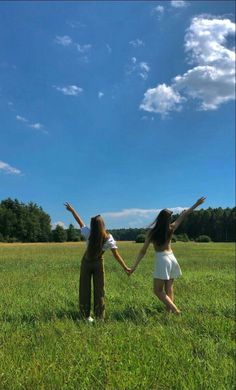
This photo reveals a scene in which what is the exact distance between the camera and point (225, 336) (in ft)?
23.8

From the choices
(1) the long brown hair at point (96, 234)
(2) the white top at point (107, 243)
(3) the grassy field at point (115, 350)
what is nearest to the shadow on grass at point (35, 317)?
(3) the grassy field at point (115, 350)

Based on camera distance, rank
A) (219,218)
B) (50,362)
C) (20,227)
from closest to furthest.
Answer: (50,362), (20,227), (219,218)

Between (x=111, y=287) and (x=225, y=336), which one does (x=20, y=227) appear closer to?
(x=111, y=287)

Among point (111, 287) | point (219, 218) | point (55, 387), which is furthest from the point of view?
point (219, 218)

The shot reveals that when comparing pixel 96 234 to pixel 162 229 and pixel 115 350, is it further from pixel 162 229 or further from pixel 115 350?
pixel 115 350

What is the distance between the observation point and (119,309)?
9.38 m

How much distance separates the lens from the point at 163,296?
29.3ft

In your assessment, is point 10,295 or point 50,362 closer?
point 50,362

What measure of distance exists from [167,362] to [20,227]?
97221mm

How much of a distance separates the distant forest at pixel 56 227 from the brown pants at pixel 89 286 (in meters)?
21.2

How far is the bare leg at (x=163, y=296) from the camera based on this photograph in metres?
8.80

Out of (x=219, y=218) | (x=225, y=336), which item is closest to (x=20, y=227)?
(x=219, y=218)

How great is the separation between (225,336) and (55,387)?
11.0 ft

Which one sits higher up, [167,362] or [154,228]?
[154,228]
